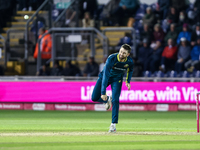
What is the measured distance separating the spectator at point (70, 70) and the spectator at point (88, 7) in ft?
15.9

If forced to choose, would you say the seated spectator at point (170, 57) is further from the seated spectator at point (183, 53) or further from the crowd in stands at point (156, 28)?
the seated spectator at point (183, 53)

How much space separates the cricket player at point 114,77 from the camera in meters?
9.83

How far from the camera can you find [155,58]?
2089 centimetres

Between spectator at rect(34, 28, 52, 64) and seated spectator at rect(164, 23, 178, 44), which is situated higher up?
seated spectator at rect(164, 23, 178, 44)

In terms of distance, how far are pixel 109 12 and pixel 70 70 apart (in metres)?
5.50

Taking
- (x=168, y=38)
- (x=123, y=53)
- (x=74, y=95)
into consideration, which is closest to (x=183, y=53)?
(x=168, y=38)

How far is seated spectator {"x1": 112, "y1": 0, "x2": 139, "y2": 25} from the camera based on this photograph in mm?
24266

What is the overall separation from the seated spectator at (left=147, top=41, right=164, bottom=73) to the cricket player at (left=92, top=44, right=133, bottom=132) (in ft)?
34.3

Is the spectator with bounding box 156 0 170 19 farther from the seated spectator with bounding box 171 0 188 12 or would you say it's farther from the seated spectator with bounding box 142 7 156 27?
the seated spectator with bounding box 142 7 156 27

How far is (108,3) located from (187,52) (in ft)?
19.9

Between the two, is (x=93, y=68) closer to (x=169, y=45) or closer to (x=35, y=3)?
(x=169, y=45)

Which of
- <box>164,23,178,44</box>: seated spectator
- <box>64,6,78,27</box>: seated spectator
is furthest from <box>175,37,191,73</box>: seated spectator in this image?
<box>64,6,78,27</box>: seated spectator

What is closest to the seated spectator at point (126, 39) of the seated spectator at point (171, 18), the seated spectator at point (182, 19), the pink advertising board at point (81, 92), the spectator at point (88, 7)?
the seated spectator at point (171, 18)

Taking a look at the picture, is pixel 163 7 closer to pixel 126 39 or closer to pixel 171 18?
pixel 171 18
